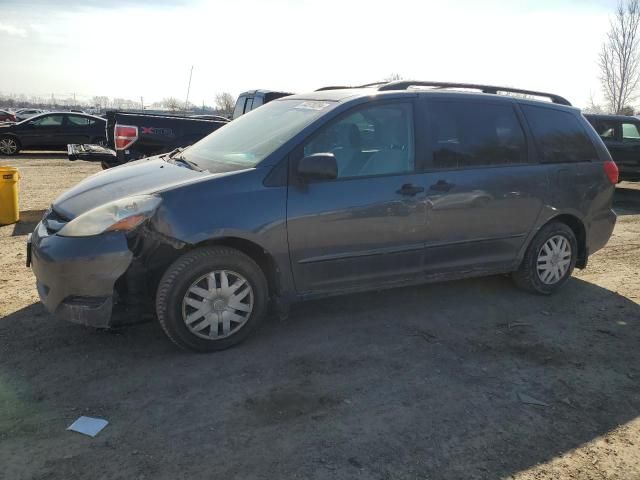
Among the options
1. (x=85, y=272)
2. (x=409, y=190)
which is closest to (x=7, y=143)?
(x=85, y=272)

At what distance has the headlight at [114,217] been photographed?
135 inches

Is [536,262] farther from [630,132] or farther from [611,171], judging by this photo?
[630,132]

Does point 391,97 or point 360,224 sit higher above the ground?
point 391,97

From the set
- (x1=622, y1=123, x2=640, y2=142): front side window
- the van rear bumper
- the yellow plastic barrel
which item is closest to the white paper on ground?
the van rear bumper

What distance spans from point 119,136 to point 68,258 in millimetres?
4812

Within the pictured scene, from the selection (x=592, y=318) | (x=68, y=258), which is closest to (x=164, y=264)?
(x=68, y=258)

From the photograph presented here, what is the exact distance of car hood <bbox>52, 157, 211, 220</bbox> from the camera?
12.2ft

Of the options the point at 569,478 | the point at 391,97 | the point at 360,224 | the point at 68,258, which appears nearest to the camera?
the point at 569,478

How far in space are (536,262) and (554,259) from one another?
0.22m

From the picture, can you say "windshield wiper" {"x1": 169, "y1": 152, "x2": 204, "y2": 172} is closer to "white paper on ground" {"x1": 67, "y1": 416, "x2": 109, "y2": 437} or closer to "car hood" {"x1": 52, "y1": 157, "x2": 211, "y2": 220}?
"car hood" {"x1": 52, "y1": 157, "x2": 211, "y2": 220}

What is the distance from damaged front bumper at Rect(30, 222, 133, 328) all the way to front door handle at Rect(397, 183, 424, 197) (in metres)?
2.05

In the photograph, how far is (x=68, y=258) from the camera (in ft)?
11.1

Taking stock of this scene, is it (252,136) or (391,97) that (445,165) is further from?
(252,136)

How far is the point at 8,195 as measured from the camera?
7309 millimetres
